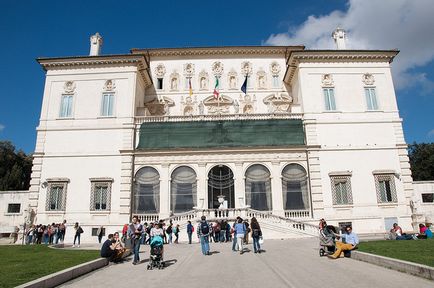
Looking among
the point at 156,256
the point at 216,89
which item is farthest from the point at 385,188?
the point at 156,256

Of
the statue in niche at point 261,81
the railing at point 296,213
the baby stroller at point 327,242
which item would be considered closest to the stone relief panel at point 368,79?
the statue in niche at point 261,81

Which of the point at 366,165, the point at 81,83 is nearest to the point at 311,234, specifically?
the point at 366,165

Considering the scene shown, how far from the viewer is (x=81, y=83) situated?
98.9 ft

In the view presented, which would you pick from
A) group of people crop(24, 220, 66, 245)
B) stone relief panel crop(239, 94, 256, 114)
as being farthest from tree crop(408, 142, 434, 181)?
group of people crop(24, 220, 66, 245)

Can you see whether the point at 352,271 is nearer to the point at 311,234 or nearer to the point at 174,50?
the point at 311,234

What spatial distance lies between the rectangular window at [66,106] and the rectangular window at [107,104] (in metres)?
3.04

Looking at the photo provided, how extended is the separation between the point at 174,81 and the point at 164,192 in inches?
543

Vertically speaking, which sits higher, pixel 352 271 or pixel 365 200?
pixel 365 200

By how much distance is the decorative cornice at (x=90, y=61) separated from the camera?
2992 centimetres

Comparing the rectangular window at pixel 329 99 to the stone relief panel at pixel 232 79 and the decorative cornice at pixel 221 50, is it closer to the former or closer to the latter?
the decorative cornice at pixel 221 50

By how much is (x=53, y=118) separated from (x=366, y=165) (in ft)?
90.2

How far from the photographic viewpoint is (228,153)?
27.9 metres

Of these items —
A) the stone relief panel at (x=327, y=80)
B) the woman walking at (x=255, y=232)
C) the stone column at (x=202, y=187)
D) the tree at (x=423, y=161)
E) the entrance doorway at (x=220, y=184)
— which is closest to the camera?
the woman walking at (x=255, y=232)

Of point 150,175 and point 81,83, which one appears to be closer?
point 150,175
